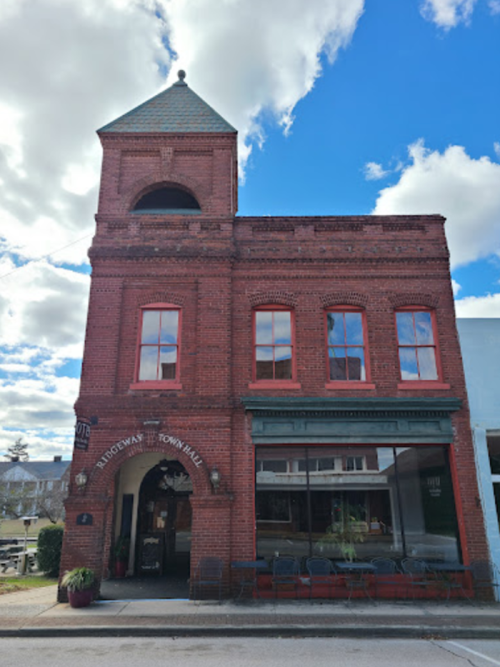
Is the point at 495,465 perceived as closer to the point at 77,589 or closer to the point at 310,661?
the point at 310,661

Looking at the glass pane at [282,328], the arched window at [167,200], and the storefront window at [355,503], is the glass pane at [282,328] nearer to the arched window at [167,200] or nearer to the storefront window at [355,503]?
the storefront window at [355,503]

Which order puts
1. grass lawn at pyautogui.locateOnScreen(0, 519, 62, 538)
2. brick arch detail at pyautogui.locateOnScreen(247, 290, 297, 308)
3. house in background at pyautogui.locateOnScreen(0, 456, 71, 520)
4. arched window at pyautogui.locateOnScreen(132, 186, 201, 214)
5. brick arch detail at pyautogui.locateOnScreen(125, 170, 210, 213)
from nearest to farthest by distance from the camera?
brick arch detail at pyautogui.locateOnScreen(247, 290, 297, 308), brick arch detail at pyautogui.locateOnScreen(125, 170, 210, 213), arched window at pyautogui.locateOnScreen(132, 186, 201, 214), grass lawn at pyautogui.locateOnScreen(0, 519, 62, 538), house in background at pyautogui.locateOnScreen(0, 456, 71, 520)

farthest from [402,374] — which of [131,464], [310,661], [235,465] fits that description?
[131,464]

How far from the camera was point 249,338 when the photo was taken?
486 inches

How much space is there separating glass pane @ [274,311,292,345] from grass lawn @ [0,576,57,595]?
29.9 ft

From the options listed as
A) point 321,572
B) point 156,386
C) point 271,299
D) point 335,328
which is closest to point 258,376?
point 271,299

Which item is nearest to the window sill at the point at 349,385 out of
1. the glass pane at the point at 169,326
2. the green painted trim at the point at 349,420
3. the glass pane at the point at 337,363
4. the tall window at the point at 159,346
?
the glass pane at the point at 337,363

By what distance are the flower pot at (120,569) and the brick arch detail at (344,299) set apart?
9066 millimetres

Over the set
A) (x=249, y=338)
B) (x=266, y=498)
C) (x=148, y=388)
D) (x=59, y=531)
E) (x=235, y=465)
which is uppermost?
(x=249, y=338)

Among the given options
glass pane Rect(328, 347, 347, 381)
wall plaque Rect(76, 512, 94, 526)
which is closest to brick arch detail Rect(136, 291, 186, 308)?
glass pane Rect(328, 347, 347, 381)

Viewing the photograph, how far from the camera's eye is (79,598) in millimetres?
9867

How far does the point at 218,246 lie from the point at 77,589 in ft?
28.1

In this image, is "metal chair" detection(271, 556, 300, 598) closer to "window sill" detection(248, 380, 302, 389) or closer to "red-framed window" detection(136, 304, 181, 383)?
"window sill" detection(248, 380, 302, 389)

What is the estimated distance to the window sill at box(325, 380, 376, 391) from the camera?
12.0 m
